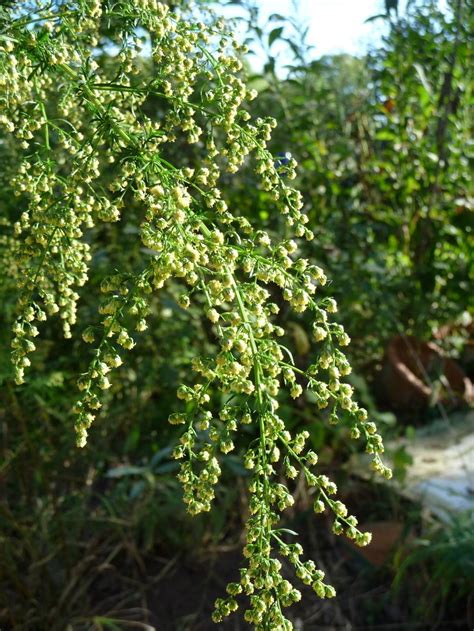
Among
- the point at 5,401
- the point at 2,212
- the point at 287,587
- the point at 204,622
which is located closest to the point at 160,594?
the point at 204,622

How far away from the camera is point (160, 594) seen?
8.31 feet

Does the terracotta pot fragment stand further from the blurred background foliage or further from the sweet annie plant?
the sweet annie plant

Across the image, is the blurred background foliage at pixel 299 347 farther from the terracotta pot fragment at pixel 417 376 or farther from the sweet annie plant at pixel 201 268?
the sweet annie plant at pixel 201 268

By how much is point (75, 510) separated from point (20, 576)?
24 centimetres

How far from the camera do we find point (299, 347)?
288 centimetres

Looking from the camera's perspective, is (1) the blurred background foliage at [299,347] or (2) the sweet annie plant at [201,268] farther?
(1) the blurred background foliage at [299,347]

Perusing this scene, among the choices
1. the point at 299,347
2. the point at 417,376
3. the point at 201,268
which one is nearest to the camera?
the point at 201,268

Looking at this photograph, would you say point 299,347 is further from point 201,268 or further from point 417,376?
point 201,268

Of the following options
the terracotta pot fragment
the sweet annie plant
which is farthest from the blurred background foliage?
the sweet annie plant

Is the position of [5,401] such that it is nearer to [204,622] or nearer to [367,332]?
[204,622]

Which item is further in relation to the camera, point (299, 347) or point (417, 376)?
point (417, 376)

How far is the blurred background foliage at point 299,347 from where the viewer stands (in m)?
2.34

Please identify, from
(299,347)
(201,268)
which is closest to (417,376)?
(299,347)

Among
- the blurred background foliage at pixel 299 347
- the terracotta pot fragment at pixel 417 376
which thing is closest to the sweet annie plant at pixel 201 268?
the blurred background foliage at pixel 299 347
